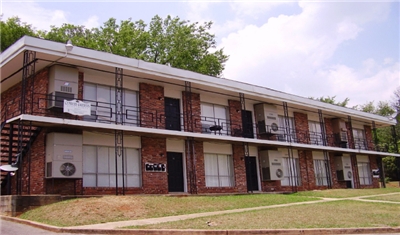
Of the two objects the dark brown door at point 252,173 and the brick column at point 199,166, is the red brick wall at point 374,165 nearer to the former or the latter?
the dark brown door at point 252,173

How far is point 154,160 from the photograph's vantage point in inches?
773

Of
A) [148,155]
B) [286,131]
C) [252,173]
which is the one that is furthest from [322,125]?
[148,155]

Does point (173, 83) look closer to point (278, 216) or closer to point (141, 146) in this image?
point (141, 146)

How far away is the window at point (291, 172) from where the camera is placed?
26144mm

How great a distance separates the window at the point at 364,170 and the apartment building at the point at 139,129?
4405 mm

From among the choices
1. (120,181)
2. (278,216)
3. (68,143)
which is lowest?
(278,216)

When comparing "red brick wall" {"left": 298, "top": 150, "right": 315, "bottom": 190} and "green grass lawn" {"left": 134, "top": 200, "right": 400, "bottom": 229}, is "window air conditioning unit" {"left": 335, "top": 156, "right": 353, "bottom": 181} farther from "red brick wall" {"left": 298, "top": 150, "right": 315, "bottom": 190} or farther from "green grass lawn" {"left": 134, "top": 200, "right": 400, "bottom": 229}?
"green grass lawn" {"left": 134, "top": 200, "right": 400, "bottom": 229}

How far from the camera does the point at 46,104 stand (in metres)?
17.0

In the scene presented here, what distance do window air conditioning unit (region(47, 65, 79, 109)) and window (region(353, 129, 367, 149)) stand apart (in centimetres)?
2427

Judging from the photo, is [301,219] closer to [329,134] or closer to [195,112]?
[195,112]

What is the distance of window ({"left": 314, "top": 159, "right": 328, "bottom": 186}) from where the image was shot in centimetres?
2875

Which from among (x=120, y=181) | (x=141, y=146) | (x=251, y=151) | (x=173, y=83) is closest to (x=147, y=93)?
(x=173, y=83)

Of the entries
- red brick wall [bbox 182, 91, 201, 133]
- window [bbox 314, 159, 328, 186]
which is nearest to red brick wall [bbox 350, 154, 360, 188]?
window [bbox 314, 159, 328, 186]

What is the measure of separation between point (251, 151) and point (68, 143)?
1168 centimetres
